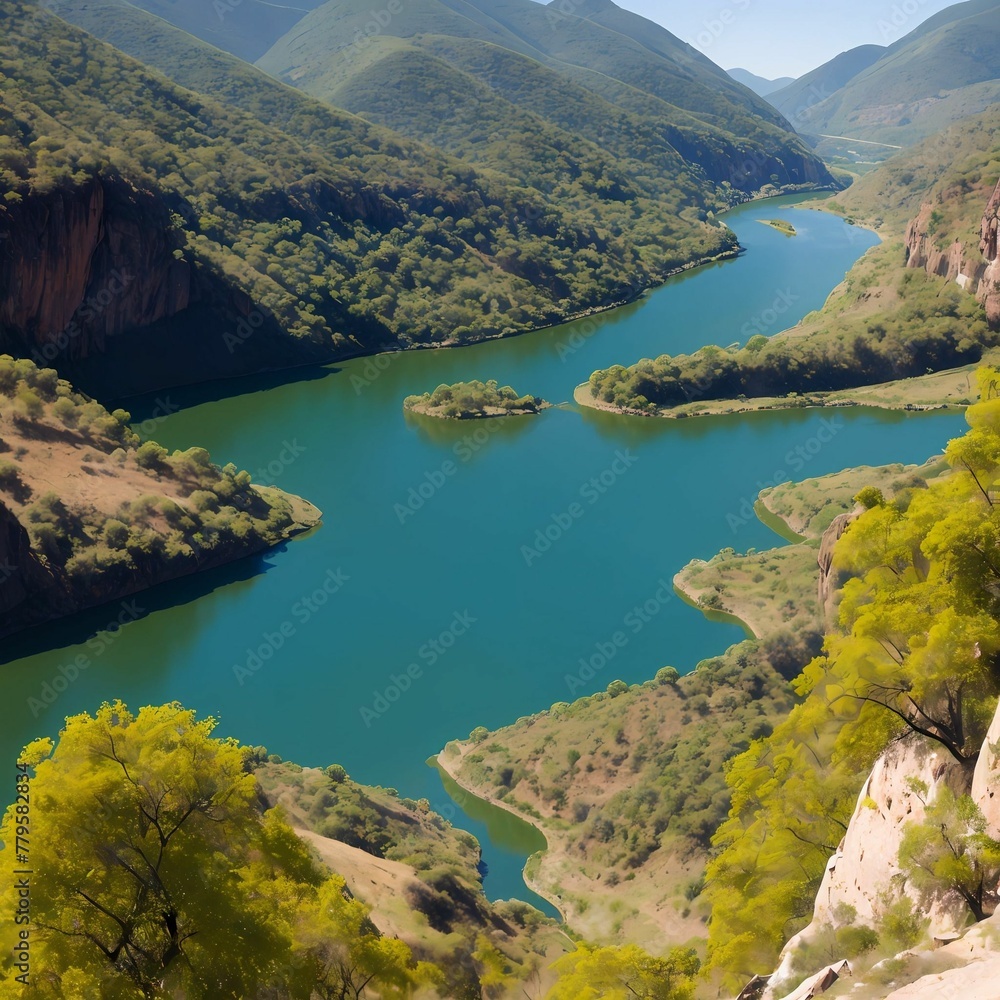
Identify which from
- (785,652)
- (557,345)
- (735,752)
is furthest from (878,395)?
(735,752)

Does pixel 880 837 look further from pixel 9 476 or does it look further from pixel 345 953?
pixel 9 476

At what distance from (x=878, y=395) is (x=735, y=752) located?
73491 millimetres

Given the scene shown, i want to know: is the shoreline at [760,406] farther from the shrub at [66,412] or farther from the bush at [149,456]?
the shrub at [66,412]

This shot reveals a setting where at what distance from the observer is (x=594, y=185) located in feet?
618

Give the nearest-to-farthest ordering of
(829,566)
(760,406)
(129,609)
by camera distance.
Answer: (829,566) < (129,609) < (760,406)

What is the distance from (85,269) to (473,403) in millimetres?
38044

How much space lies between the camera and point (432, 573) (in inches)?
2820

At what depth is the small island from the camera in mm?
105938

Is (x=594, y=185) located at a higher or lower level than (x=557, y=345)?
higher

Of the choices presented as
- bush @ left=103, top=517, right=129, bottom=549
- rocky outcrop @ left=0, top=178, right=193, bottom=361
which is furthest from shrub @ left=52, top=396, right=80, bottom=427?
rocky outcrop @ left=0, top=178, right=193, bottom=361

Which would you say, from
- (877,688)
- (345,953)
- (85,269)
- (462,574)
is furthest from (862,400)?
(345,953)

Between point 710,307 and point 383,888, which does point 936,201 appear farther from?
point 383,888

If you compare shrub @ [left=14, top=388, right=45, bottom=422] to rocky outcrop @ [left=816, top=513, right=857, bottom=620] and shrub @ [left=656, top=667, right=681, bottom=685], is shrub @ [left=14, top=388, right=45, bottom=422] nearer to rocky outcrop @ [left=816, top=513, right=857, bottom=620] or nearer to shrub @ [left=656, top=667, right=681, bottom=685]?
shrub @ [left=656, top=667, right=681, bottom=685]

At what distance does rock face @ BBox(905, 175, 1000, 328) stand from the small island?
49963 millimetres
